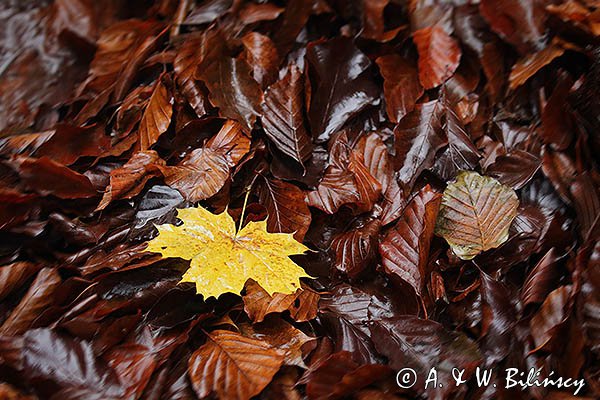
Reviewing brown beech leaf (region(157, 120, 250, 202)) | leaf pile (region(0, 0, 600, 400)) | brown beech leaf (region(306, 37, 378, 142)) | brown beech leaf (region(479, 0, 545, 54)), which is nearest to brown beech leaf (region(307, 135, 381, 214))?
leaf pile (region(0, 0, 600, 400))

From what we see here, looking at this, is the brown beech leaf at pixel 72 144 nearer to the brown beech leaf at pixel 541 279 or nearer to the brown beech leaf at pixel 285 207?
the brown beech leaf at pixel 285 207

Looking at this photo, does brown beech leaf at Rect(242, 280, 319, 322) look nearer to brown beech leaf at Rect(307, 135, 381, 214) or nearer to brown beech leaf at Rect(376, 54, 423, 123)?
brown beech leaf at Rect(307, 135, 381, 214)

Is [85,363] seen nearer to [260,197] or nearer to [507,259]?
[260,197]

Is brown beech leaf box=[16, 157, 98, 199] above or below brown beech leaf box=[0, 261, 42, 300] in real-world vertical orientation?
above

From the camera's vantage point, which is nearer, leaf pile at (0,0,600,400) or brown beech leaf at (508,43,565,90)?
leaf pile at (0,0,600,400)

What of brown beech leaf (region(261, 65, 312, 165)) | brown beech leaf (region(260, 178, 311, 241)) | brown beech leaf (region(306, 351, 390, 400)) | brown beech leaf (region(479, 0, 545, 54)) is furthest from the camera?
brown beech leaf (region(479, 0, 545, 54))

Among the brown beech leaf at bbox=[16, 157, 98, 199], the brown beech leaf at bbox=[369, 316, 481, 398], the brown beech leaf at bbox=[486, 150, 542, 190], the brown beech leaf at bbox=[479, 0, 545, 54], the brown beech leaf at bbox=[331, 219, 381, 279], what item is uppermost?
the brown beech leaf at bbox=[479, 0, 545, 54]

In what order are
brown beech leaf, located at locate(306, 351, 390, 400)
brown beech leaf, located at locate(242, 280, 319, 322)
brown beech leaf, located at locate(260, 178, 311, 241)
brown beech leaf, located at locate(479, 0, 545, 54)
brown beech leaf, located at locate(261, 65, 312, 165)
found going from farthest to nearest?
1. brown beech leaf, located at locate(479, 0, 545, 54)
2. brown beech leaf, located at locate(261, 65, 312, 165)
3. brown beech leaf, located at locate(260, 178, 311, 241)
4. brown beech leaf, located at locate(242, 280, 319, 322)
5. brown beech leaf, located at locate(306, 351, 390, 400)

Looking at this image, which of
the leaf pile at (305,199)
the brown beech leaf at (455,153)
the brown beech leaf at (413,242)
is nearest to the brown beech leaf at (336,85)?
the leaf pile at (305,199)
